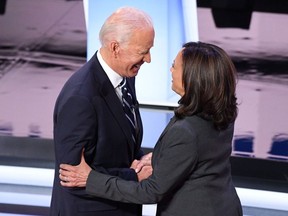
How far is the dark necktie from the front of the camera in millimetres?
1659

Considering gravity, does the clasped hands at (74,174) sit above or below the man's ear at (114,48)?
below

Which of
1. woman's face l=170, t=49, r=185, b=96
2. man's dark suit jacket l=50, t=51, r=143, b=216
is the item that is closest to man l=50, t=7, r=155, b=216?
man's dark suit jacket l=50, t=51, r=143, b=216

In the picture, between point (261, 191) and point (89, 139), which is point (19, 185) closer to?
point (261, 191)

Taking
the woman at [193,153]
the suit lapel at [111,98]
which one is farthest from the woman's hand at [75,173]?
the suit lapel at [111,98]

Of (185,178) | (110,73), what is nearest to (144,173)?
(185,178)

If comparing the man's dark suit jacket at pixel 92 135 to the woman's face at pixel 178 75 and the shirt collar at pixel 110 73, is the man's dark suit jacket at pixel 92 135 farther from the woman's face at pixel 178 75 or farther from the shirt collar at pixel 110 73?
the woman's face at pixel 178 75

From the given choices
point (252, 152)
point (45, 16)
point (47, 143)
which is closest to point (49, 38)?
point (45, 16)

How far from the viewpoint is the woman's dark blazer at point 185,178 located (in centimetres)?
144

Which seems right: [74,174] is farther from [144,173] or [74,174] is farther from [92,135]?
[144,173]

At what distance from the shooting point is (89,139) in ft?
4.92

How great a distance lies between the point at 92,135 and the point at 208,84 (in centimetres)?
37

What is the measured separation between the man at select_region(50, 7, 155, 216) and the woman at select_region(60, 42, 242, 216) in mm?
66

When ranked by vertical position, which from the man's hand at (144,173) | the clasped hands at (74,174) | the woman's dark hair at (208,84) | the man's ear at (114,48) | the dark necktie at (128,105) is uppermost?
the man's ear at (114,48)

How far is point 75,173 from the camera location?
60.2 inches
